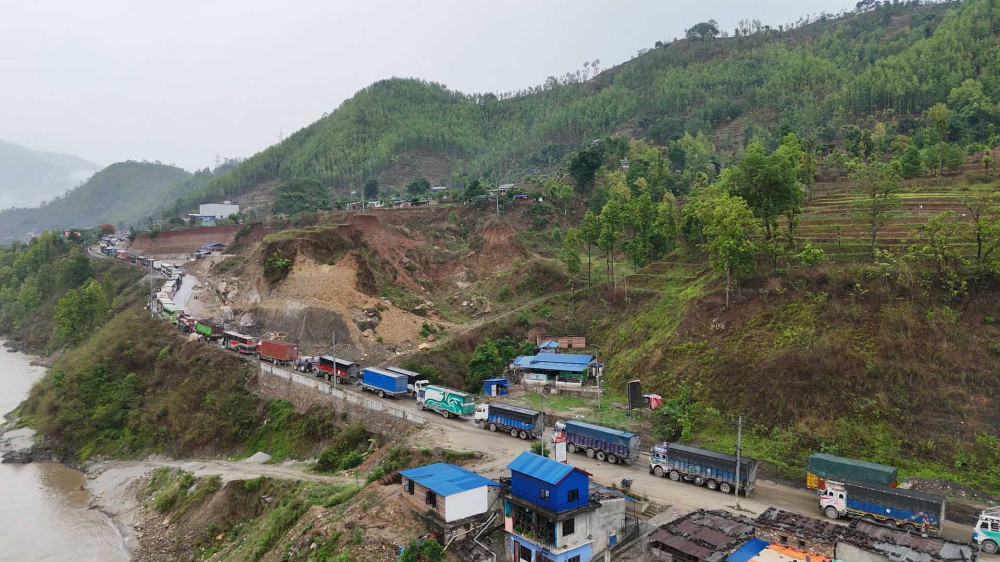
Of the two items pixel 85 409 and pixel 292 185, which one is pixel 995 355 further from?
pixel 292 185

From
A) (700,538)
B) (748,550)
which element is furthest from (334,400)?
(748,550)

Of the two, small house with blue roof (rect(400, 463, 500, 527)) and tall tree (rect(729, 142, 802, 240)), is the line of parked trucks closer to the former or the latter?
small house with blue roof (rect(400, 463, 500, 527))

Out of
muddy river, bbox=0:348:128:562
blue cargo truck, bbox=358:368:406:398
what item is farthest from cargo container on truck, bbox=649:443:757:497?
muddy river, bbox=0:348:128:562

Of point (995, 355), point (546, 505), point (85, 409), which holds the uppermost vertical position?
point (995, 355)

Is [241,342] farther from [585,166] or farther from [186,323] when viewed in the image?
[585,166]

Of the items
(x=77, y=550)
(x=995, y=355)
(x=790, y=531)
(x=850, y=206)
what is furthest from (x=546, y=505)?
(x=850, y=206)

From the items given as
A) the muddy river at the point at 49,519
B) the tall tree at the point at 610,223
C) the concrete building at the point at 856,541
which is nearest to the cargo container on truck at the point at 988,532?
the concrete building at the point at 856,541
